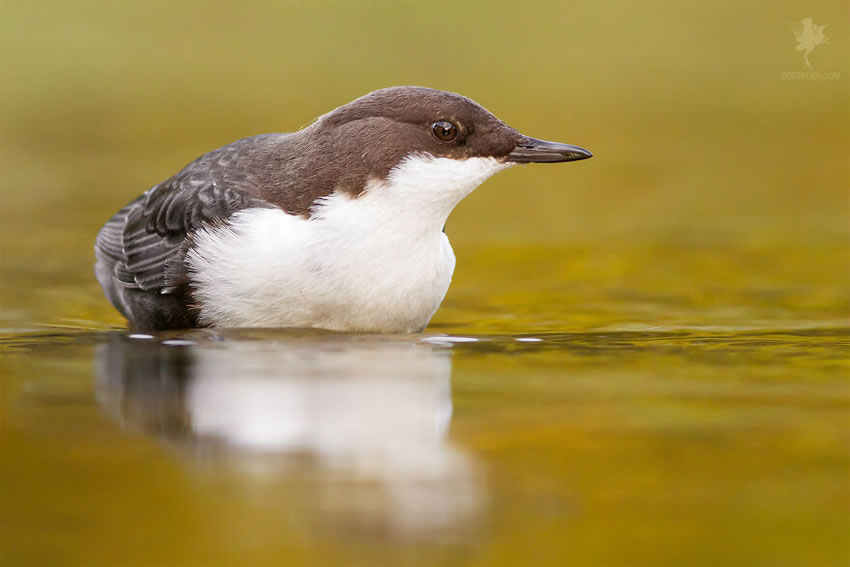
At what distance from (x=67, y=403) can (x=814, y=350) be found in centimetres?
327

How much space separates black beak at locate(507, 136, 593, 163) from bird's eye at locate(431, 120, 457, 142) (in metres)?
0.29

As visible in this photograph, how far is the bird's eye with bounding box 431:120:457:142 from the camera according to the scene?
5746 millimetres

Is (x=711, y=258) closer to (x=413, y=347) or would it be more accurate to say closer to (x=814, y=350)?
(x=814, y=350)

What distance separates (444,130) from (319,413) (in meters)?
1.99

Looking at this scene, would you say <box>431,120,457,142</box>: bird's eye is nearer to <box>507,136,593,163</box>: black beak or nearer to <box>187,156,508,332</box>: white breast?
<box>187,156,508,332</box>: white breast

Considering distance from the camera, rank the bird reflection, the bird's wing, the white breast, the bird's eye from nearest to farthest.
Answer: the bird reflection, the white breast, the bird's eye, the bird's wing

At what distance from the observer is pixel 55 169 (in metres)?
12.3

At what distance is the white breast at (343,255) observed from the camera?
222 inches

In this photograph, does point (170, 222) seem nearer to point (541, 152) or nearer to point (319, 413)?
point (541, 152)

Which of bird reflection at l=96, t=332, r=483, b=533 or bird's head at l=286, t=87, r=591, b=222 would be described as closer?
bird reflection at l=96, t=332, r=483, b=533

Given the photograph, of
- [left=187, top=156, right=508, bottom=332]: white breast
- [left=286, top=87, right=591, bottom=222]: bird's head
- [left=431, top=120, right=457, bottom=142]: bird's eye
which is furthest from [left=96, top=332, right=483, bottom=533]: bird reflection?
[left=431, top=120, right=457, bottom=142]: bird's eye

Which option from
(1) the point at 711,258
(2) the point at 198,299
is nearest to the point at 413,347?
(2) the point at 198,299

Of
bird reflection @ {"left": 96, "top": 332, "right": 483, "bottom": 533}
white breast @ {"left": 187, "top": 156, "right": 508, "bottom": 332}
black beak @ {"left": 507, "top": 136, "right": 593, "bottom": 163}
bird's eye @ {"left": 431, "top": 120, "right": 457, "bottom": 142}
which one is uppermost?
bird's eye @ {"left": 431, "top": 120, "right": 457, "bottom": 142}

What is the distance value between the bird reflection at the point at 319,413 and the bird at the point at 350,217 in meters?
0.21
